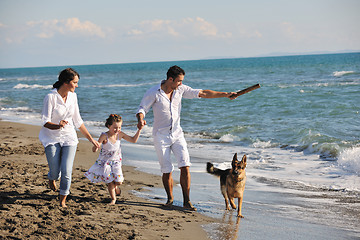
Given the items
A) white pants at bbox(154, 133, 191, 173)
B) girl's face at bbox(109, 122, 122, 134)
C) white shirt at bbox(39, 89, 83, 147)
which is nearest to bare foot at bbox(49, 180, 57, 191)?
white shirt at bbox(39, 89, 83, 147)

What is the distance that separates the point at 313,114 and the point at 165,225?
1324 centimetres

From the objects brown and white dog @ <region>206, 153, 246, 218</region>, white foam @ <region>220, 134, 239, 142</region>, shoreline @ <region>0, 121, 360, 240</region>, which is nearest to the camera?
shoreline @ <region>0, 121, 360, 240</region>

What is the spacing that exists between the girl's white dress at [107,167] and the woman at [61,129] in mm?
624

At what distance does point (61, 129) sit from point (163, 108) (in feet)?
4.60

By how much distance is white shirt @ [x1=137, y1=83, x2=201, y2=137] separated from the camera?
18.3 ft

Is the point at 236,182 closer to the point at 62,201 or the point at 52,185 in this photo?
the point at 62,201

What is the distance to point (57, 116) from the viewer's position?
4965 millimetres

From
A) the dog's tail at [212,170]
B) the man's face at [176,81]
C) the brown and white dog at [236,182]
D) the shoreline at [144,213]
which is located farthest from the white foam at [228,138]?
the man's face at [176,81]

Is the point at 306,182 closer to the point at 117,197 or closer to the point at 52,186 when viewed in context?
the point at 117,197

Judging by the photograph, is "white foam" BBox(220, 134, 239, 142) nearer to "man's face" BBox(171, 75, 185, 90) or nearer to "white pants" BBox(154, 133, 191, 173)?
"white pants" BBox(154, 133, 191, 173)

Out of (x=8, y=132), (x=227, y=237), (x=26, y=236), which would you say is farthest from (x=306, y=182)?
(x=8, y=132)

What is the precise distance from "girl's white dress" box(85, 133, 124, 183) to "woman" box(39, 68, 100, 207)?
2.05 feet

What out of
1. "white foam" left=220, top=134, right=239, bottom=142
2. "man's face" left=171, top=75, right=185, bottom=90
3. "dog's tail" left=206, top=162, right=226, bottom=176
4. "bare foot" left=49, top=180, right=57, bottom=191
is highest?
"man's face" left=171, top=75, right=185, bottom=90

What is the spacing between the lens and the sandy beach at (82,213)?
430 centimetres
